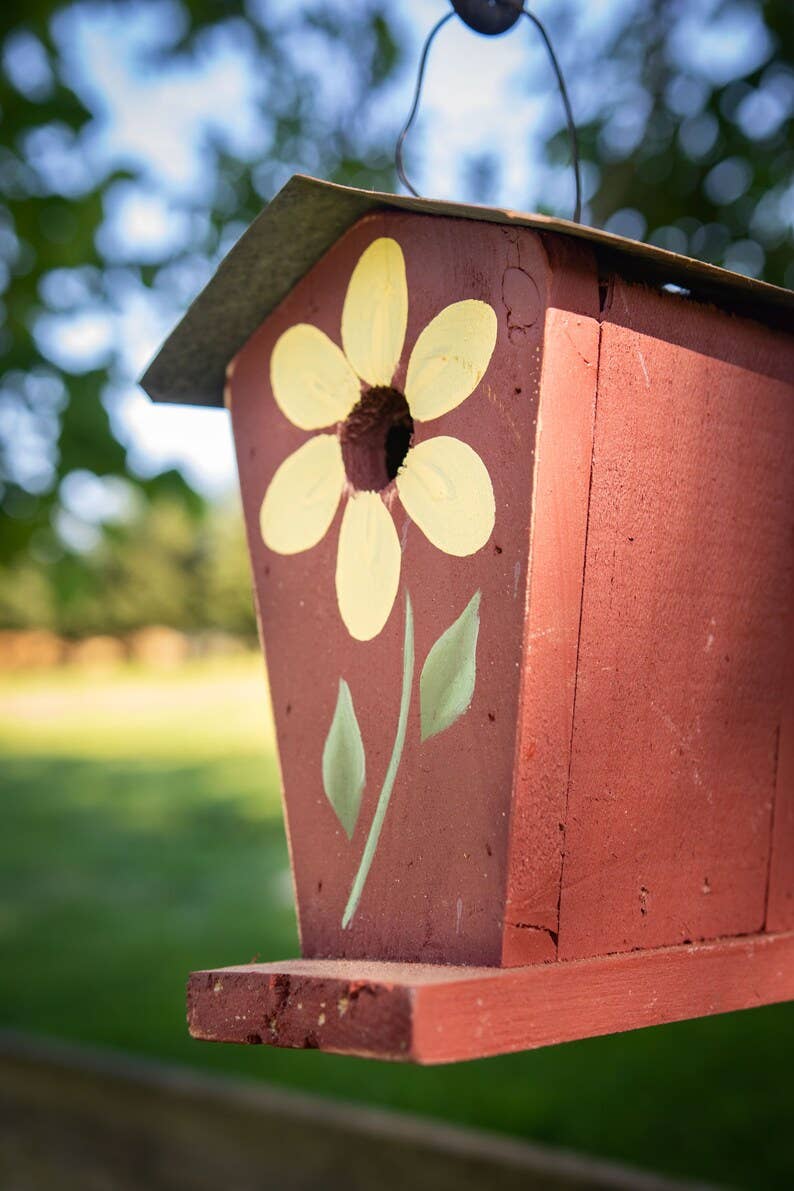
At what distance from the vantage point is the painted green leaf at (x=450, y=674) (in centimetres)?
124

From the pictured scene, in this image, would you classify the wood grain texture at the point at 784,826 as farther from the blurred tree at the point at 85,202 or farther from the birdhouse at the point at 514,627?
the blurred tree at the point at 85,202

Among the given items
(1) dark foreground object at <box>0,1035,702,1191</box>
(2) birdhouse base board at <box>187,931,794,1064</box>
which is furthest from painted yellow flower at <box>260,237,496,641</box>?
(1) dark foreground object at <box>0,1035,702,1191</box>

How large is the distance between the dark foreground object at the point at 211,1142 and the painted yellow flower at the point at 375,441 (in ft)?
9.57

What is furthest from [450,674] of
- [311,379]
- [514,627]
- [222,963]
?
[222,963]

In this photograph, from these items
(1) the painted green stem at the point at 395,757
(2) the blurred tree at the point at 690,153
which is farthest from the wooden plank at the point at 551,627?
(2) the blurred tree at the point at 690,153

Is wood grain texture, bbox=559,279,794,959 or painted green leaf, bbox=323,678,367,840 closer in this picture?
wood grain texture, bbox=559,279,794,959

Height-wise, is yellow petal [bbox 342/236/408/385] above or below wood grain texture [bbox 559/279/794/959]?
above

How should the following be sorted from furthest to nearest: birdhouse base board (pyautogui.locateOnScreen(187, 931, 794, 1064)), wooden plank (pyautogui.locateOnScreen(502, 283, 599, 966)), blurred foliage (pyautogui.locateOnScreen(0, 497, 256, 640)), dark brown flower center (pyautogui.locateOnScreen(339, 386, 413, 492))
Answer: blurred foliage (pyautogui.locateOnScreen(0, 497, 256, 640)) → dark brown flower center (pyautogui.locateOnScreen(339, 386, 413, 492)) → wooden plank (pyautogui.locateOnScreen(502, 283, 599, 966)) → birdhouse base board (pyautogui.locateOnScreen(187, 931, 794, 1064))

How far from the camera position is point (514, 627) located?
1.20m

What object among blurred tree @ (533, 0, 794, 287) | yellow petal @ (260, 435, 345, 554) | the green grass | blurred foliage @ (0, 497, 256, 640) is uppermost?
blurred tree @ (533, 0, 794, 287)

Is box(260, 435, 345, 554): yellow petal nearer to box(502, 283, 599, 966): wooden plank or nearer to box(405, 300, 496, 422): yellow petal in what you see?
box(405, 300, 496, 422): yellow petal

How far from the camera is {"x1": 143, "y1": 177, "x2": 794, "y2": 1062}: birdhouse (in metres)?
1.19

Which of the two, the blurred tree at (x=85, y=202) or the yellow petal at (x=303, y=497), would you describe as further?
the blurred tree at (x=85, y=202)

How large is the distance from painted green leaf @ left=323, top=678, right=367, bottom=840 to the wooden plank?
0.81 feet
